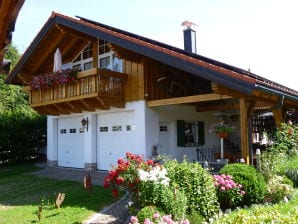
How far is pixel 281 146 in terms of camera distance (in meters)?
11.0

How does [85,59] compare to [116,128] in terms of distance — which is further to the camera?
[85,59]

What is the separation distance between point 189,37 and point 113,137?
638cm

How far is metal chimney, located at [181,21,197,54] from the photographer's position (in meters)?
18.2

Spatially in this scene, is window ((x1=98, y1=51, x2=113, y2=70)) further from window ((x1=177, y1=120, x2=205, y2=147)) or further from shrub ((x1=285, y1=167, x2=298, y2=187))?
shrub ((x1=285, y1=167, x2=298, y2=187))

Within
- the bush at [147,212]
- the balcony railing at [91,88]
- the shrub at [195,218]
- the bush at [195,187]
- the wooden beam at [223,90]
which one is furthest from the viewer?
the balcony railing at [91,88]

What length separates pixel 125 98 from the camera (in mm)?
15031

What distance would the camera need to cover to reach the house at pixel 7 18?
3.27 m

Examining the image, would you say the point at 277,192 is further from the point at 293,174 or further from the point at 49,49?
the point at 49,49

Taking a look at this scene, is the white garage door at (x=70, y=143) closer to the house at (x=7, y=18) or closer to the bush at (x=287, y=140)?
the bush at (x=287, y=140)

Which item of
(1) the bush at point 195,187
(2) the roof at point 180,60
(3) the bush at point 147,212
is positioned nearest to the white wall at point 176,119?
(2) the roof at point 180,60

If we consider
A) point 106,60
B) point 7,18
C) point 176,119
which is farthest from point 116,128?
point 7,18

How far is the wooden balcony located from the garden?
6114 mm

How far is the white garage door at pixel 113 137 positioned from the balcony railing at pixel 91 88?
107cm

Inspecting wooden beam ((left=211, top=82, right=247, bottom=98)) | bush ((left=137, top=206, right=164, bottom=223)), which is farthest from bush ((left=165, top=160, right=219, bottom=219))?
wooden beam ((left=211, top=82, right=247, bottom=98))
